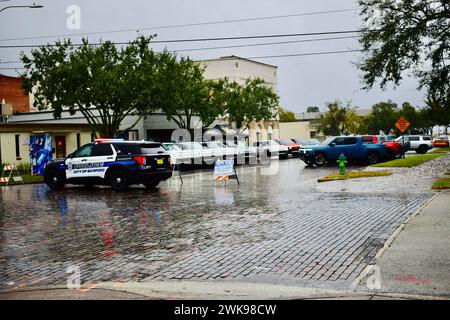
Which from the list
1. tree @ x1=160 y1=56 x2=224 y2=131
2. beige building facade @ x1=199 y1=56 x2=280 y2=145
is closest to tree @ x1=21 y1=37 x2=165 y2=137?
tree @ x1=160 y1=56 x2=224 y2=131

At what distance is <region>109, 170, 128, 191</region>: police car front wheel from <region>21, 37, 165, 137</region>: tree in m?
14.7

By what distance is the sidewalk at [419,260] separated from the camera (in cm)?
598

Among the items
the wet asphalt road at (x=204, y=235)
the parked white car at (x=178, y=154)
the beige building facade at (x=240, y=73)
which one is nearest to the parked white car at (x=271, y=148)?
the parked white car at (x=178, y=154)

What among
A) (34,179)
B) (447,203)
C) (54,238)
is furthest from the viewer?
(34,179)

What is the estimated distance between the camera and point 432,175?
2127 cm

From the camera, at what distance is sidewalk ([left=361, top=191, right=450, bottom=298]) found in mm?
5984

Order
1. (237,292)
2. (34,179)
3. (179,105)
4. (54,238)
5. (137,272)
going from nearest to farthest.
→ (237,292)
(137,272)
(54,238)
(34,179)
(179,105)

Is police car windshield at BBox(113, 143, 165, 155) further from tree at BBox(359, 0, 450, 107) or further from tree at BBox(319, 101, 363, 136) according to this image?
tree at BBox(319, 101, 363, 136)

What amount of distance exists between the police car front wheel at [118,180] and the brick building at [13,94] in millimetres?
49019

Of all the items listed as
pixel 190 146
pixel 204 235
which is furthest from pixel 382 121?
pixel 204 235

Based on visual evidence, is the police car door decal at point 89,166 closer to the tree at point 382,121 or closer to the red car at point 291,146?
the red car at point 291,146
